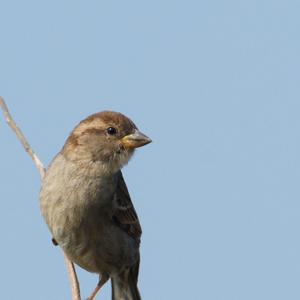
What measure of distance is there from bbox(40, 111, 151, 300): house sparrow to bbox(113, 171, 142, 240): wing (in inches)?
1.0

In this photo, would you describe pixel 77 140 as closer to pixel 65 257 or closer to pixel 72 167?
pixel 72 167

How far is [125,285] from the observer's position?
9.15m

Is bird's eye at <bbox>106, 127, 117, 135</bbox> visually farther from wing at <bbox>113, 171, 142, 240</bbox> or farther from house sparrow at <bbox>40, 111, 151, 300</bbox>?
wing at <bbox>113, 171, 142, 240</bbox>

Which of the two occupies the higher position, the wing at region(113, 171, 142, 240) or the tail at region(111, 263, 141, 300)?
the wing at region(113, 171, 142, 240)

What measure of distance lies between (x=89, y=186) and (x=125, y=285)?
48.7 inches

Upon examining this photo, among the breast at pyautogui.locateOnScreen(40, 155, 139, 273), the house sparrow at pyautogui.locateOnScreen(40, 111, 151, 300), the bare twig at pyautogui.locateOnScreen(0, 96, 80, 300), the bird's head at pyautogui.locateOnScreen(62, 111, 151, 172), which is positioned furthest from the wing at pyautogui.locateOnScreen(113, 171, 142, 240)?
the bare twig at pyautogui.locateOnScreen(0, 96, 80, 300)

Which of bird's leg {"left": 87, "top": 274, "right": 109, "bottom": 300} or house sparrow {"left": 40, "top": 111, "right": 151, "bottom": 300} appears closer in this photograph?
house sparrow {"left": 40, "top": 111, "right": 151, "bottom": 300}

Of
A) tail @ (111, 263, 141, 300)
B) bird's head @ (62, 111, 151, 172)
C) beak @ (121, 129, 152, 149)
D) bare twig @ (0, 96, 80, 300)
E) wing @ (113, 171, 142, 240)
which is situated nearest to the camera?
bare twig @ (0, 96, 80, 300)

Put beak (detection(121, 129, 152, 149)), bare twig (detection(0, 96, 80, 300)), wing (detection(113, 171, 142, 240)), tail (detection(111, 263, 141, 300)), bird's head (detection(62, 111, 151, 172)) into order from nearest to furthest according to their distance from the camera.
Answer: bare twig (detection(0, 96, 80, 300)) < beak (detection(121, 129, 152, 149)) < bird's head (detection(62, 111, 151, 172)) < wing (detection(113, 171, 142, 240)) < tail (detection(111, 263, 141, 300))

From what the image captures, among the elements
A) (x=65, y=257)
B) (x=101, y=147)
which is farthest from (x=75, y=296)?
(x=101, y=147)

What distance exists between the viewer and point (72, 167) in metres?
8.36

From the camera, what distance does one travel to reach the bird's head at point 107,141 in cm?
829

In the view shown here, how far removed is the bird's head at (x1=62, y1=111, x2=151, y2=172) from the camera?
8.29 m

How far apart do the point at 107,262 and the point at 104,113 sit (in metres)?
1.28
